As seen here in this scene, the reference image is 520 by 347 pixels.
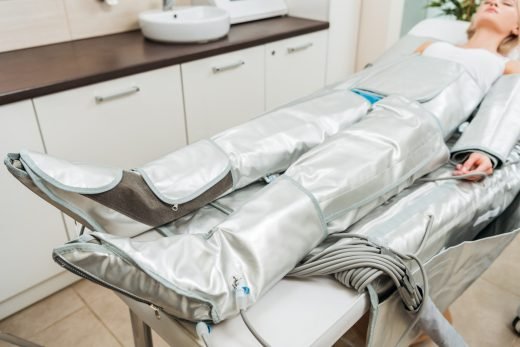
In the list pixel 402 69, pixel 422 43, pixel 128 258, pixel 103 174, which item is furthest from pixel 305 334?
pixel 422 43

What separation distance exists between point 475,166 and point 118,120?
127cm

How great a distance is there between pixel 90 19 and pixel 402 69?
1.46 metres

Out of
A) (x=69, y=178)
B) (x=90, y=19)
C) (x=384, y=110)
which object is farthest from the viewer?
(x=90, y=19)

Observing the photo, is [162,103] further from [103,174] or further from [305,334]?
[305,334]

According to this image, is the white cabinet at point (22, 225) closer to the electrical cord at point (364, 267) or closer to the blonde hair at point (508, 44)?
the electrical cord at point (364, 267)

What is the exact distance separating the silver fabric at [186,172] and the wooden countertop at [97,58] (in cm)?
74

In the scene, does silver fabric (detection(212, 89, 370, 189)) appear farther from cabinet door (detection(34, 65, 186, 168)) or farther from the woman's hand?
cabinet door (detection(34, 65, 186, 168))

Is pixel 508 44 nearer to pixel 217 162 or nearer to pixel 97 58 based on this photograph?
pixel 217 162

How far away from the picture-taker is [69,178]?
2.72 ft

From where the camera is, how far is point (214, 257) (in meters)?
0.77

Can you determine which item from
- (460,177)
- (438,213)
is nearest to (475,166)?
(460,177)

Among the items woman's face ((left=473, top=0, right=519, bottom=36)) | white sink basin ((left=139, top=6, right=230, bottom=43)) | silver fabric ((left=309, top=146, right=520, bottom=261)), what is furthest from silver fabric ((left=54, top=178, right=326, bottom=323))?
woman's face ((left=473, top=0, right=519, bottom=36))

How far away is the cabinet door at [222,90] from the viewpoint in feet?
A: 6.31

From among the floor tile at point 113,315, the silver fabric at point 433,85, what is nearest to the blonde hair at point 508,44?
the silver fabric at point 433,85
